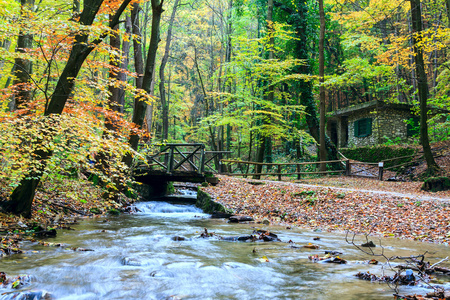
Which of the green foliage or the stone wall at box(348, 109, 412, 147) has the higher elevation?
the stone wall at box(348, 109, 412, 147)

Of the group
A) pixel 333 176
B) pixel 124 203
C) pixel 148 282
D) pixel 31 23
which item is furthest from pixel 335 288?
pixel 333 176

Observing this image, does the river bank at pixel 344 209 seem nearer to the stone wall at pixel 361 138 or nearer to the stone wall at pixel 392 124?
the stone wall at pixel 392 124

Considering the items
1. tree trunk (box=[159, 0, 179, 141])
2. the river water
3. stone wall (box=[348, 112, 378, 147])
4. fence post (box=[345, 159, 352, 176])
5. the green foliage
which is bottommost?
the river water

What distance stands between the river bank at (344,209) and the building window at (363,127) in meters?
12.2

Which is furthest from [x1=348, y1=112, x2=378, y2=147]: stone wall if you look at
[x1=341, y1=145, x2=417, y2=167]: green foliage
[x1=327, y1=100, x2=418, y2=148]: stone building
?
[x1=341, y1=145, x2=417, y2=167]: green foliage

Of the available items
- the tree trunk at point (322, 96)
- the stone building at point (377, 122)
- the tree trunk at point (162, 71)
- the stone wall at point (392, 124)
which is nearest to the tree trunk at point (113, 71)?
the tree trunk at point (162, 71)

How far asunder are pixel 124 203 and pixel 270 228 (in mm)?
6118

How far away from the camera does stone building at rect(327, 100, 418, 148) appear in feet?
73.4

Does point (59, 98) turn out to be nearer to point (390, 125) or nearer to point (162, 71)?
point (162, 71)

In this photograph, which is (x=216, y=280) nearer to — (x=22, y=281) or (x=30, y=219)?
(x=22, y=281)

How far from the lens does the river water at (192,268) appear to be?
3.46 meters

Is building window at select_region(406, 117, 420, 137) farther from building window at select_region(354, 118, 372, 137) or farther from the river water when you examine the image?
the river water

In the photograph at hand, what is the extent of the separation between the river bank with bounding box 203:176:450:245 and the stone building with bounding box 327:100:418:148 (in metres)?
11.3

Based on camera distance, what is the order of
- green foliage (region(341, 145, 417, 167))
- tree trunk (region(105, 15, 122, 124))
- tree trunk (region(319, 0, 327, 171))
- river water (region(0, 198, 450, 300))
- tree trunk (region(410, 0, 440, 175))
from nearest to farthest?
river water (region(0, 198, 450, 300)) → tree trunk (region(105, 15, 122, 124)) → tree trunk (region(410, 0, 440, 175)) → tree trunk (region(319, 0, 327, 171)) → green foliage (region(341, 145, 417, 167))
